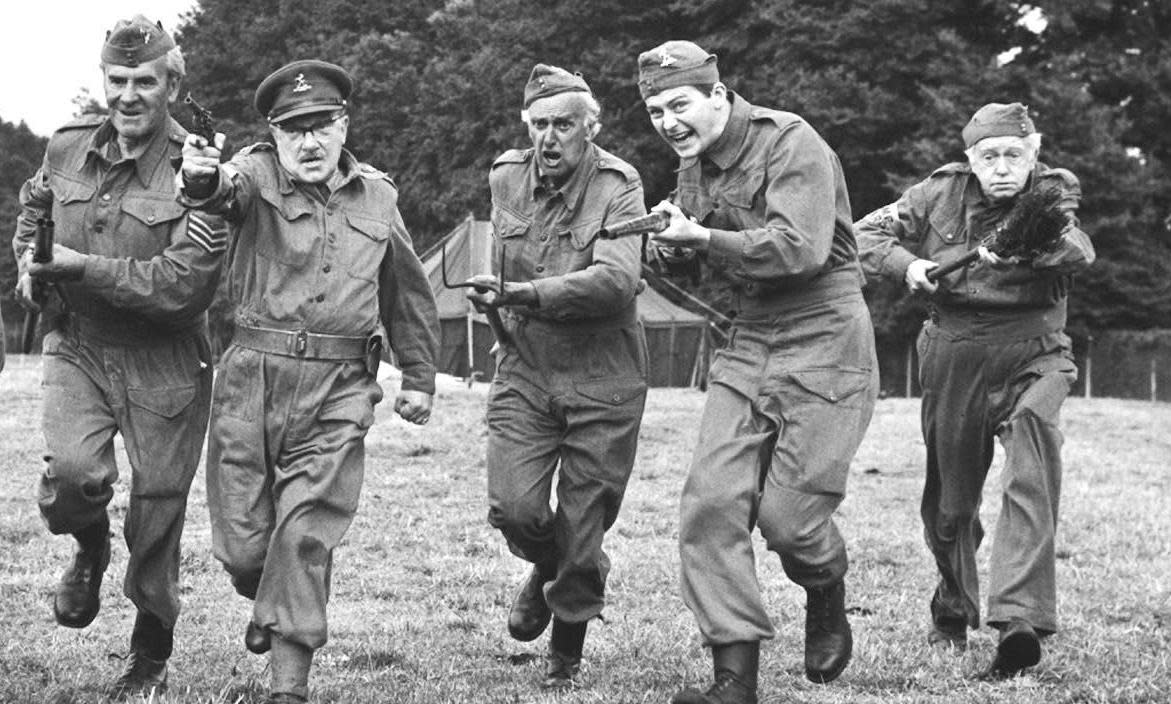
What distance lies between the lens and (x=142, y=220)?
696 cm

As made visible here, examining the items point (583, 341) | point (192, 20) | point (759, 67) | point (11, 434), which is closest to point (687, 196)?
point (583, 341)

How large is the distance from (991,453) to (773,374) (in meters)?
2.08

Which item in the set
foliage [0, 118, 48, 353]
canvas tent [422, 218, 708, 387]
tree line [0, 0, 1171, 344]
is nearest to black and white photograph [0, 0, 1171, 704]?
foliage [0, 118, 48, 353]

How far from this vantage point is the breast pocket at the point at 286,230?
21.9 ft

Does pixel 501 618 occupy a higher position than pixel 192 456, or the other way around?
pixel 192 456

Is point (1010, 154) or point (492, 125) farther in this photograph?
point (492, 125)

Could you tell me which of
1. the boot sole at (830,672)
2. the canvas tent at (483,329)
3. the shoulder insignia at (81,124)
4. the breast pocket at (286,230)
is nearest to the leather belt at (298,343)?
the breast pocket at (286,230)

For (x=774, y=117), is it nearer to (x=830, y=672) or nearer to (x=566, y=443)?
(x=566, y=443)

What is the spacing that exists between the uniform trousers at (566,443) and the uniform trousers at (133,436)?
4.49 feet

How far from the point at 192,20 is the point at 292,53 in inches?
266

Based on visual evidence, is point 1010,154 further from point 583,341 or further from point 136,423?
point 136,423

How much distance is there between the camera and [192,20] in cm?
6319

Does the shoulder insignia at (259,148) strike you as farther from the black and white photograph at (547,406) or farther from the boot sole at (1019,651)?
the boot sole at (1019,651)

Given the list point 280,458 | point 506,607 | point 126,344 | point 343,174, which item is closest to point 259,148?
point 343,174
